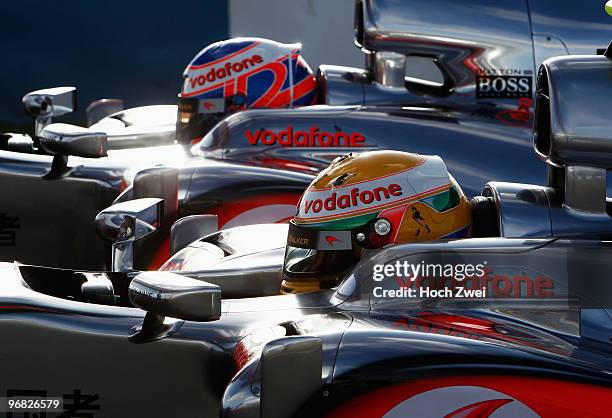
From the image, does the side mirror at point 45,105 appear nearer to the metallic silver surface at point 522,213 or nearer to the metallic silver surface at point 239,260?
the metallic silver surface at point 239,260

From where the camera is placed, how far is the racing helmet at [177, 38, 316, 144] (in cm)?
596

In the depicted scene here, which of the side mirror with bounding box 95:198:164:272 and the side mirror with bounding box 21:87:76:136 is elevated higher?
the side mirror with bounding box 95:198:164:272

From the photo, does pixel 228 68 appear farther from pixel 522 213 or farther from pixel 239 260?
pixel 522 213

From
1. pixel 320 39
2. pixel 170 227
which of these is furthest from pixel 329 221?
pixel 320 39

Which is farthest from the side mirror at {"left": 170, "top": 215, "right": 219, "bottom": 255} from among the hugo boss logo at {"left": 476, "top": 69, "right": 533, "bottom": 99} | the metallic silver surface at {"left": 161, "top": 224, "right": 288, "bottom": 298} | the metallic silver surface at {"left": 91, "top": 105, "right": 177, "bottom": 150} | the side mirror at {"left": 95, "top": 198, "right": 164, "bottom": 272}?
the hugo boss logo at {"left": 476, "top": 69, "right": 533, "bottom": 99}

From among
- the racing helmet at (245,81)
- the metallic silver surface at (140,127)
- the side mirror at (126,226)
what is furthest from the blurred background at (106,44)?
the side mirror at (126,226)

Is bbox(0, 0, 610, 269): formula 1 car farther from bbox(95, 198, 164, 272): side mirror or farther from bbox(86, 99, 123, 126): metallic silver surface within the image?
bbox(86, 99, 123, 126): metallic silver surface

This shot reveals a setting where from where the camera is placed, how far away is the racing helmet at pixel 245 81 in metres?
5.96

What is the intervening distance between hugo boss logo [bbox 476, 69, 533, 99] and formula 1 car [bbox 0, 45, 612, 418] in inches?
92.8

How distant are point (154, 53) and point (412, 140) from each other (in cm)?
417

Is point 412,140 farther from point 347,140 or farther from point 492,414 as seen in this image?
point 492,414

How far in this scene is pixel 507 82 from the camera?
555cm

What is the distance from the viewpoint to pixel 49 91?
6.23 m

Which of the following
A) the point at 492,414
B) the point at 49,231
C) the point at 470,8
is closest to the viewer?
the point at 492,414
